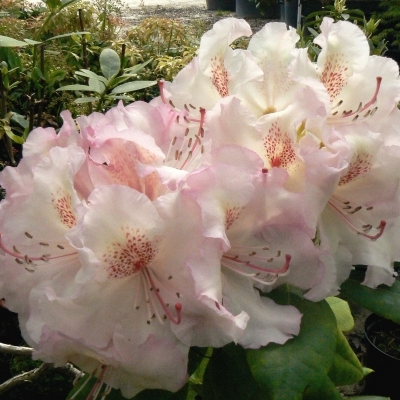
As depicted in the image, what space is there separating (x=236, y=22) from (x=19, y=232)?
32 centimetres

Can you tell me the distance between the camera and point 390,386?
2055 millimetres

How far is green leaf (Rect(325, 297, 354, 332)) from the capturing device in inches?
33.8

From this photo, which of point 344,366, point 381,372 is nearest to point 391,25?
point 381,372

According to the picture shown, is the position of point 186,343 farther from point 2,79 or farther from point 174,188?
point 2,79

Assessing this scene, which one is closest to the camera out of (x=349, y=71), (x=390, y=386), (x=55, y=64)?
(x=349, y=71)

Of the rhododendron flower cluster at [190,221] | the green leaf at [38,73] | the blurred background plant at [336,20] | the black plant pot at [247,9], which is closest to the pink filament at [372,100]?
the rhododendron flower cluster at [190,221]

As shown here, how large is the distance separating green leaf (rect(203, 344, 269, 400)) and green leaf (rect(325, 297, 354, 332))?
24cm

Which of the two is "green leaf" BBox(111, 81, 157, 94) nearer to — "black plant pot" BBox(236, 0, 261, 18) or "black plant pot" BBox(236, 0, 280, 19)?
"black plant pot" BBox(236, 0, 280, 19)

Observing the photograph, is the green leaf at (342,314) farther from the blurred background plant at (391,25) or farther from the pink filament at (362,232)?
the blurred background plant at (391,25)

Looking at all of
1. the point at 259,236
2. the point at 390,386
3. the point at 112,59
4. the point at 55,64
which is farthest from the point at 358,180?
the point at 390,386

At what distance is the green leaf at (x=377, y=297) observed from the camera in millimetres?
631

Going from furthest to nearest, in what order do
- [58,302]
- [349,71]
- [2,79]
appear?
[2,79]
[349,71]
[58,302]

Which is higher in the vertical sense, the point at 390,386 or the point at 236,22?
the point at 236,22

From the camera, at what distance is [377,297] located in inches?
25.2
